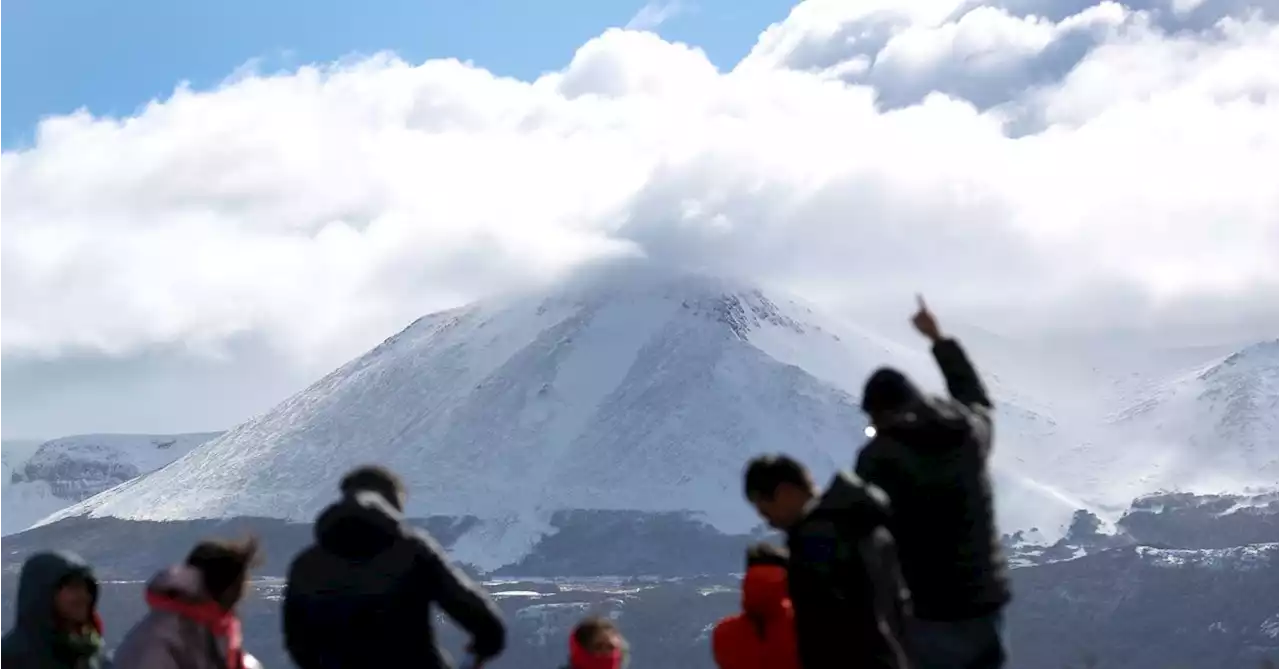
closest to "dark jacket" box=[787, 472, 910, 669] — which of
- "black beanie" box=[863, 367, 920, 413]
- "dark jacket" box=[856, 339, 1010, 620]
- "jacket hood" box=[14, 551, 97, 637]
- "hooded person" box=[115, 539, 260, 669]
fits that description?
"dark jacket" box=[856, 339, 1010, 620]

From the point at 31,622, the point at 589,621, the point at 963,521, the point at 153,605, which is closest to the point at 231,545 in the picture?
the point at 153,605

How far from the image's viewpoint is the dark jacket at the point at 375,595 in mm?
13984

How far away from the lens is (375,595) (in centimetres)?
1419

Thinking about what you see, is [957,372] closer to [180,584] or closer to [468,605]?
[468,605]

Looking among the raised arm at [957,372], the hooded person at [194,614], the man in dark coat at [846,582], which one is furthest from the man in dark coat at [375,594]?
the raised arm at [957,372]

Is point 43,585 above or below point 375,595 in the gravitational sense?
above

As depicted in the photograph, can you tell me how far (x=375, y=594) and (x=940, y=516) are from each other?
4.05 meters

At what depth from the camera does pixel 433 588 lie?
46.1 feet

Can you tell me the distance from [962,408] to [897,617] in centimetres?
173

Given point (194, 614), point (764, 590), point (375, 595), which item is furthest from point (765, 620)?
point (194, 614)

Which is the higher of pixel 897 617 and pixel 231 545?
pixel 231 545

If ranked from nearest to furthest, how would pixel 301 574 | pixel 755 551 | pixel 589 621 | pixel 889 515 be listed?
pixel 889 515 → pixel 301 574 → pixel 755 551 → pixel 589 621

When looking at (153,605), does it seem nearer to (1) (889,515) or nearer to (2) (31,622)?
(2) (31,622)

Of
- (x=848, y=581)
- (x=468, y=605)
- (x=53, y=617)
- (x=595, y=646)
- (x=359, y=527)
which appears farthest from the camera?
(x=595, y=646)
